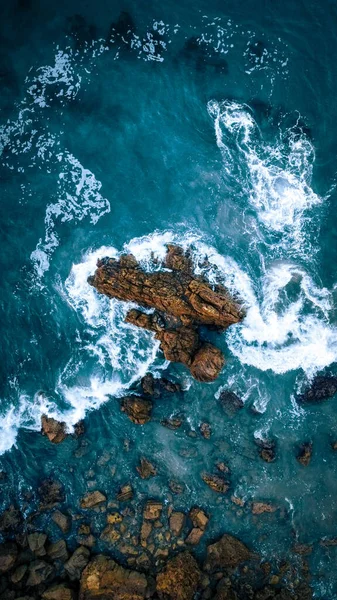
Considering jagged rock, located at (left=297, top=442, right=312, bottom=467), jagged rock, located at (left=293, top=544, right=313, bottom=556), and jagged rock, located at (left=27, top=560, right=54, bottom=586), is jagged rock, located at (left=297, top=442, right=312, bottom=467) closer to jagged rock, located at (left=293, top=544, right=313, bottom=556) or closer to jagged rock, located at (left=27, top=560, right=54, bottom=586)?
jagged rock, located at (left=293, top=544, right=313, bottom=556)

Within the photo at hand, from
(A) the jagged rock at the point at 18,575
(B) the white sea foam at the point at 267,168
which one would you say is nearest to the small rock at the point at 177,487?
(A) the jagged rock at the point at 18,575

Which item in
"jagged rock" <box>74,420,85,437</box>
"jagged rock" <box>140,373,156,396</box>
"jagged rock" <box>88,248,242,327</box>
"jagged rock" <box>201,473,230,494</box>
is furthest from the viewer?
"jagged rock" <box>74,420,85,437</box>

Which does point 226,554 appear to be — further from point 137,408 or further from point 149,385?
point 149,385

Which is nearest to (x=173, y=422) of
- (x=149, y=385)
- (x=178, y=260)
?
(x=149, y=385)

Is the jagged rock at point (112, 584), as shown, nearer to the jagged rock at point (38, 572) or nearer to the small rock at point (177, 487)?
the jagged rock at point (38, 572)

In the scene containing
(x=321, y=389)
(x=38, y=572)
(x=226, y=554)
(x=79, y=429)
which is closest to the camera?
(x=226, y=554)

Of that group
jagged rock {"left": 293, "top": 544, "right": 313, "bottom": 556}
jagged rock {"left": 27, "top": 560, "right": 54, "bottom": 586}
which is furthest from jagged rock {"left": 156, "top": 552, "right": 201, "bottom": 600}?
jagged rock {"left": 27, "top": 560, "right": 54, "bottom": 586}
